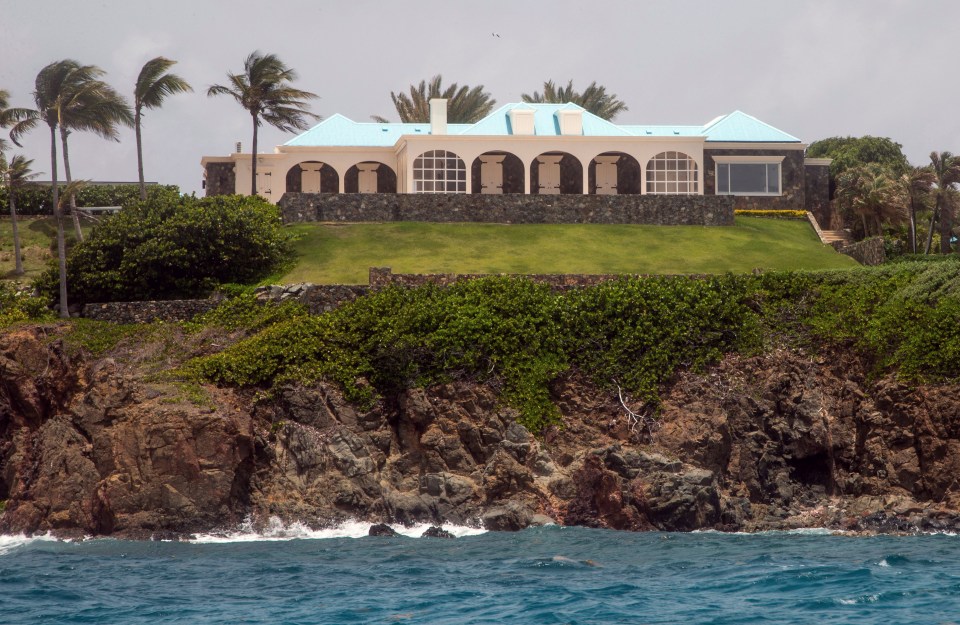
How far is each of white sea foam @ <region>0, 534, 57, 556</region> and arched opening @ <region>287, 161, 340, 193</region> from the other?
3089 centimetres

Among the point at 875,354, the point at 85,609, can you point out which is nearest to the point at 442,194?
the point at 875,354

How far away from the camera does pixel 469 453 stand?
38000 mm

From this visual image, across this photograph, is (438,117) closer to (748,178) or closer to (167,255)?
(748,178)

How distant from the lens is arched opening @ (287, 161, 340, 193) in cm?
6397

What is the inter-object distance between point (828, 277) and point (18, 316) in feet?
88.0

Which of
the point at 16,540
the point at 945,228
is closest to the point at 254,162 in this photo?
the point at 16,540

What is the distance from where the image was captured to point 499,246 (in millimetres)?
52438

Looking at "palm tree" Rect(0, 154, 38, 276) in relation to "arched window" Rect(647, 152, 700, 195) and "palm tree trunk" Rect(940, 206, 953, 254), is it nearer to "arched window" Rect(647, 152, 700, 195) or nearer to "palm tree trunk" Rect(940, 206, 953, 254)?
"arched window" Rect(647, 152, 700, 195)

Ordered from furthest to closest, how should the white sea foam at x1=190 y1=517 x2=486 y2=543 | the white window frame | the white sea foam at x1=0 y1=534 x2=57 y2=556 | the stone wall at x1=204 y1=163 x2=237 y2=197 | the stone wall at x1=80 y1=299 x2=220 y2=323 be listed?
the stone wall at x1=204 y1=163 x2=237 y2=197
the white window frame
the stone wall at x1=80 y1=299 x2=220 y2=323
the white sea foam at x1=190 y1=517 x2=486 y2=543
the white sea foam at x1=0 y1=534 x2=57 y2=556

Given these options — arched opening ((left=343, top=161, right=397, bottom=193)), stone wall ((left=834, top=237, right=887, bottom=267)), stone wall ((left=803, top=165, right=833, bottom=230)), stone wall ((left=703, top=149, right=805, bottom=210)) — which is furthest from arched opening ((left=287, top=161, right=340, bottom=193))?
stone wall ((left=834, top=237, right=887, bottom=267))

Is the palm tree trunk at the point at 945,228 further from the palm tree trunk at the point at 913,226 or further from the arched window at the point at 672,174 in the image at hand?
the arched window at the point at 672,174

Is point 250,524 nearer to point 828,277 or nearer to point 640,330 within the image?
point 640,330

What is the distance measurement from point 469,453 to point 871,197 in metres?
29.6

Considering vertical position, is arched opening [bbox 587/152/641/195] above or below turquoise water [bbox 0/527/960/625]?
above
